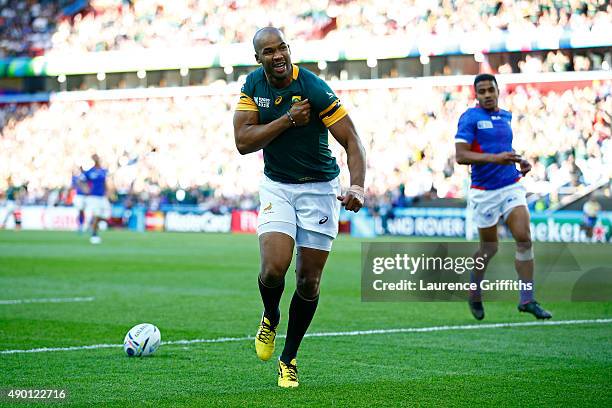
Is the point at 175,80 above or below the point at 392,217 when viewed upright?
above

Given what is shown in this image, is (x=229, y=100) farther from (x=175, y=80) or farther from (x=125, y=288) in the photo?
(x=125, y=288)

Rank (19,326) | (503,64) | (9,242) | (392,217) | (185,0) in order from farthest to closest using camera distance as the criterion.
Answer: (185,0) < (503,64) < (392,217) < (9,242) < (19,326)

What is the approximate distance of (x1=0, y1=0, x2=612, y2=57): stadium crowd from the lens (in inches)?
1372

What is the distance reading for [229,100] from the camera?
4516 cm

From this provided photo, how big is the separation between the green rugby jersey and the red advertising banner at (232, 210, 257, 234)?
102 ft

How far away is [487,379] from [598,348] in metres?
1.90

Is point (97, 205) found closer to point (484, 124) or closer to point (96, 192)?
point (96, 192)

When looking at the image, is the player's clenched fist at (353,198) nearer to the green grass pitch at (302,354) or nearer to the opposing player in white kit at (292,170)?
the opposing player in white kit at (292,170)

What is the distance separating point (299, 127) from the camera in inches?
260

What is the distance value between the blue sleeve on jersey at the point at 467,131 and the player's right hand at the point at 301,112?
439 cm

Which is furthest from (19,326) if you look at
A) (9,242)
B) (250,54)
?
(250,54)

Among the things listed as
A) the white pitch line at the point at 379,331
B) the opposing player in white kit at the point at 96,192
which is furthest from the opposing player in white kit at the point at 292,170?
the opposing player in white kit at the point at 96,192

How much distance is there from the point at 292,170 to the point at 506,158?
3.92 meters

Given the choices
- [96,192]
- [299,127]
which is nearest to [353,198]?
[299,127]
